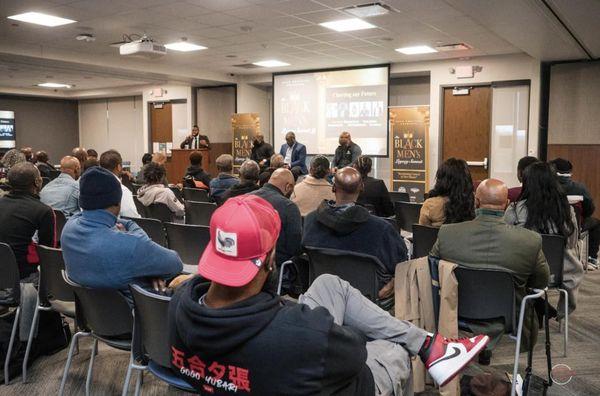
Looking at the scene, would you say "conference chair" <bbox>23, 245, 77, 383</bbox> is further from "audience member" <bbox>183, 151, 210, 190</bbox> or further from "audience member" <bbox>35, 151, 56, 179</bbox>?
"audience member" <bbox>35, 151, 56, 179</bbox>

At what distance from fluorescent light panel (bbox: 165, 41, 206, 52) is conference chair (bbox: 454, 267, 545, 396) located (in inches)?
292

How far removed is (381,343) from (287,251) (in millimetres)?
1559

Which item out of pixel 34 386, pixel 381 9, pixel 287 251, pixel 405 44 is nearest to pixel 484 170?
pixel 405 44

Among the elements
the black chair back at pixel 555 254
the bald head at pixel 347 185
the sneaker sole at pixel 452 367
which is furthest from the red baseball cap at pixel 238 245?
the black chair back at pixel 555 254

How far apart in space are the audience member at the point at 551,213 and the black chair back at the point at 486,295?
107 cm

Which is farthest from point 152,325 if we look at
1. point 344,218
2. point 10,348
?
point 10,348

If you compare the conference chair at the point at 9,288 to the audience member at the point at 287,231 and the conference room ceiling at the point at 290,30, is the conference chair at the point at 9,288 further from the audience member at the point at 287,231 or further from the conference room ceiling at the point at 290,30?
the conference room ceiling at the point at 290,30

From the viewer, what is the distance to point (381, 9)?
670 cm

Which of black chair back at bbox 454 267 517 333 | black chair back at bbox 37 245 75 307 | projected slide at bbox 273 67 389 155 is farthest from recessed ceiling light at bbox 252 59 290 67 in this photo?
black chair back at bbox 454 267 517 333

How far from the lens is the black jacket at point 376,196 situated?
5285 millimetres

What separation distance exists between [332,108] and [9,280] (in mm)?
9267

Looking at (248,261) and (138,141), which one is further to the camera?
(138,141)

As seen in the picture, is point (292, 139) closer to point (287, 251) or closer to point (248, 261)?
point (287, 251)

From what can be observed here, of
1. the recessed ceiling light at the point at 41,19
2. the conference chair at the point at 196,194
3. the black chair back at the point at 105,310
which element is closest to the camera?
the black chair back at the point at 105,310
